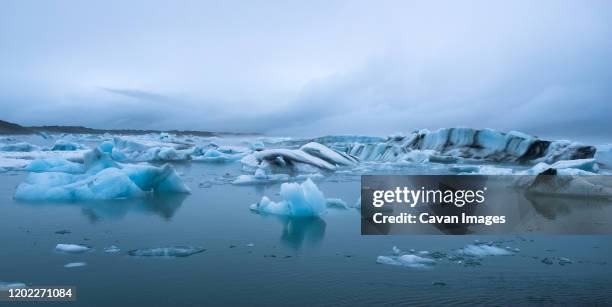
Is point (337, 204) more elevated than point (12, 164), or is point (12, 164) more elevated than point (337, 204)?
point (12, 164)

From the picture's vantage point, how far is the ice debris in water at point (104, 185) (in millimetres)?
7684

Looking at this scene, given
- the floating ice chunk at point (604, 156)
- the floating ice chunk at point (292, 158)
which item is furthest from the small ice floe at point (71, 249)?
the floating ice chunk at point (604, 156)

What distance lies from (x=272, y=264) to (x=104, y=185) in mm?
4707

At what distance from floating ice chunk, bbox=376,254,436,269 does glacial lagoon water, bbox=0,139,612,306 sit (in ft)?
0.29

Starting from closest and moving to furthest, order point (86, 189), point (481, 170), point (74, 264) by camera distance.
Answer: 1. point (74, 264)
2. point (86, 189)
3. point (481, 170)

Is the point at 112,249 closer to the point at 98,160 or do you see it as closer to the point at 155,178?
the point at 155,178

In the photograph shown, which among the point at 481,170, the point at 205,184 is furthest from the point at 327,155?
the point at 205,184

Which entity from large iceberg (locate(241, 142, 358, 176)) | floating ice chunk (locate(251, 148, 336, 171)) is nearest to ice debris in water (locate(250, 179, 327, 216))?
large iceberg (locate(241, 142, 358, 176))

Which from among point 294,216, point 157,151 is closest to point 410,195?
point 294,216

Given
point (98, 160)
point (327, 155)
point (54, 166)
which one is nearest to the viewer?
point (98, 160)

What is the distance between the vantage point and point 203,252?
15.1ft

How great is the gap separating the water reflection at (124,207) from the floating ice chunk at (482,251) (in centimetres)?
368

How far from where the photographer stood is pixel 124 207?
7074mm

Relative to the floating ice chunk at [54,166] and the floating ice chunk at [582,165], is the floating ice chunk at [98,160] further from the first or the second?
the floating ice chunk at [582,165]
